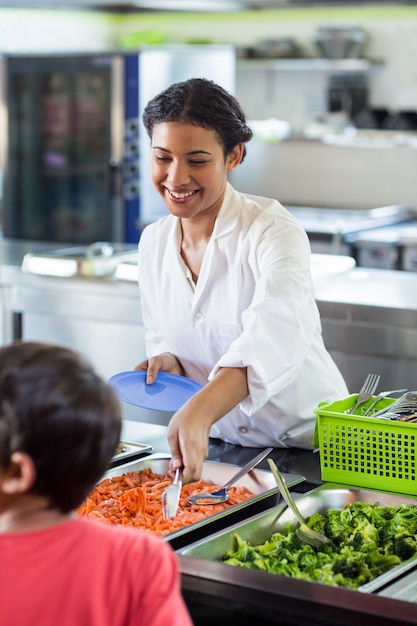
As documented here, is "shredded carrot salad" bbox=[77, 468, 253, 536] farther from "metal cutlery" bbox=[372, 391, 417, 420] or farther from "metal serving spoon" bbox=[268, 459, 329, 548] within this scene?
"metal cutlery" bbox=[372, 391, 417, 420]

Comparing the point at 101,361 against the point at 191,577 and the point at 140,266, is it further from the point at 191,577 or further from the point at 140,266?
the point at 191,577

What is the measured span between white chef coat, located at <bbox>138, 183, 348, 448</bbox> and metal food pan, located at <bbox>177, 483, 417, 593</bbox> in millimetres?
210

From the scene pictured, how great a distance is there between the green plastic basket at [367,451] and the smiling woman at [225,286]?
0.13m

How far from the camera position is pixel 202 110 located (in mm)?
2082

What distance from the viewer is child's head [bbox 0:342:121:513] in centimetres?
105

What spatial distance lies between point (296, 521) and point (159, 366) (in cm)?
54

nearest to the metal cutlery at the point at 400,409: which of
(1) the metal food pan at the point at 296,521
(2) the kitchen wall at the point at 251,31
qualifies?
(1) the metal food pan at the point at 296,521

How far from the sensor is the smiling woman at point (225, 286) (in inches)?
77.6

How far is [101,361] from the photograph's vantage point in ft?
12.3

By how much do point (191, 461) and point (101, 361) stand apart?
2116 millimetres

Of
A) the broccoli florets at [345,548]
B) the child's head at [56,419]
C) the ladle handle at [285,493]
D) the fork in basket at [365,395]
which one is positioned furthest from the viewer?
the fork in basket at [365,395]

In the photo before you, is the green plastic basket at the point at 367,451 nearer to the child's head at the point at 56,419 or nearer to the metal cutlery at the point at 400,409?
the metal cutlery at the point at 400,409

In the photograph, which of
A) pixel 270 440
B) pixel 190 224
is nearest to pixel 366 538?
pixel 270 440

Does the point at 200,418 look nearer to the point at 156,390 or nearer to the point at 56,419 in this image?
the point at 156,390
